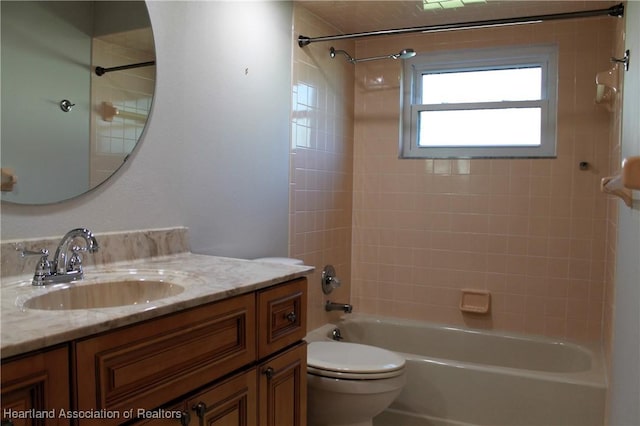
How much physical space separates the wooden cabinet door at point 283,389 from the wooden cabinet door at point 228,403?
0.04m

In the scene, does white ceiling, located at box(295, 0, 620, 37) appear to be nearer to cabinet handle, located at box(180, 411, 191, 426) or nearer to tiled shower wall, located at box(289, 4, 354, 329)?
tiled shower wall, located at box(289, 4, 354, 329)

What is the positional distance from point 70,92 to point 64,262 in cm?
49

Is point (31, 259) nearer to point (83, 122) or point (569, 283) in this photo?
point (83, 122)

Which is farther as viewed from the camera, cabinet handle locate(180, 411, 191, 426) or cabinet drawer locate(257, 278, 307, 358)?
cabinet drawer locate(257, 278, 307, 358)

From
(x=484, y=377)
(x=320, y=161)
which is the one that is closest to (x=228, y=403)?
(x=484, y=377)

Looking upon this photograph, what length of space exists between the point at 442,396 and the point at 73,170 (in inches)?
76.9

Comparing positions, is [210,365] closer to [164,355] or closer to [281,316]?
[164,355]

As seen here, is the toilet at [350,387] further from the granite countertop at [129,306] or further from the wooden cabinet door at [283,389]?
the granite countertop at [129,306]

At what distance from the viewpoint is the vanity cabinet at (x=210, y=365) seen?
0.99 metres

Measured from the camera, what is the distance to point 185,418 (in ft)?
3.81

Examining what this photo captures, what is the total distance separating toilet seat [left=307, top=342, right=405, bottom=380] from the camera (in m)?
1.98

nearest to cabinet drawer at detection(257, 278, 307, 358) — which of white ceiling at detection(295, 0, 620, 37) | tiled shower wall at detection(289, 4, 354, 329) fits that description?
tiled shower wall at detection(289, 4, 354, 329)

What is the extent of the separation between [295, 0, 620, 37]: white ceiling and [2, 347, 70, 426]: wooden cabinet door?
217cm

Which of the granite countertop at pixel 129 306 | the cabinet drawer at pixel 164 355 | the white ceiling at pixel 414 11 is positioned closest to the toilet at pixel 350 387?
the granite countertop at pixel 129 306
